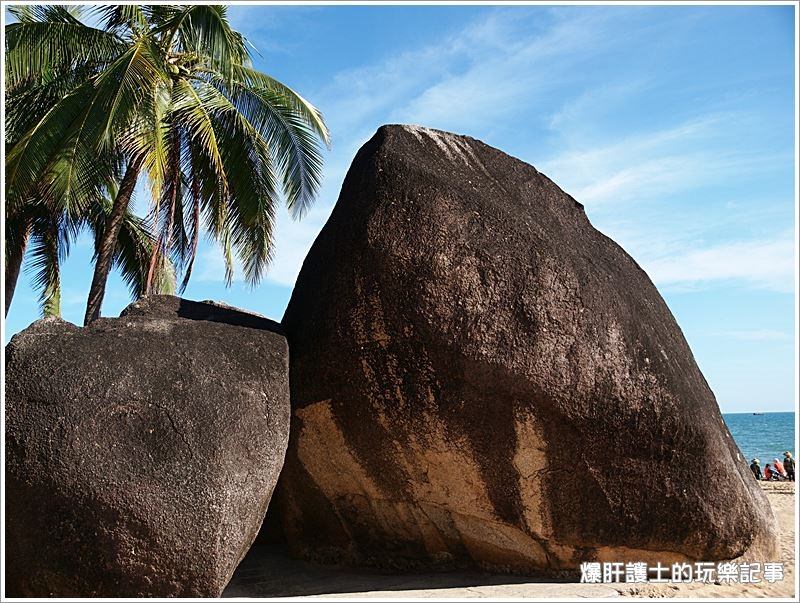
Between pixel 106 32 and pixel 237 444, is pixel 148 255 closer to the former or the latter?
pixel 106 32

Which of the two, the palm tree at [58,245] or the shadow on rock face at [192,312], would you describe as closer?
the shadow on rock face at [192,312]

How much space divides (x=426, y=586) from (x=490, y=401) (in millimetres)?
1416

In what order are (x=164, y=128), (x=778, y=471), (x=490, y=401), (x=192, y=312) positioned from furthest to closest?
(x=778, y=471) → (x=164, y=128) → (x=192, y=312) → (x=490, y=401)

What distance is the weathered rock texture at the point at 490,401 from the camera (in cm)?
580

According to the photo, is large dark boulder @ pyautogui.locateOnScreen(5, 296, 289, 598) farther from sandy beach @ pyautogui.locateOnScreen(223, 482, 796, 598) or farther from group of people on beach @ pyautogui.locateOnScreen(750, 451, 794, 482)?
group of people on beach @ pyautogui.locateOnScreen(750, 451, 794, 482)

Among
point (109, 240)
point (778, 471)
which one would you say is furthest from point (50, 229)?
point (778, 471)

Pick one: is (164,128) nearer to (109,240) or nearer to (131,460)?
(109,240)

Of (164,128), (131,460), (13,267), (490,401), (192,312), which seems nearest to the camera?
(131,460)

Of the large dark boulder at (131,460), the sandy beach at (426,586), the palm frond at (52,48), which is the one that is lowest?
the sandy beach at (426,586)

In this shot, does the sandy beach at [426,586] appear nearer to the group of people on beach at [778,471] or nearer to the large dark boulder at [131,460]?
the large dark boulder at [131,460]

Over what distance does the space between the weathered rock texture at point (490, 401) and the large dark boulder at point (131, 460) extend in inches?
34.1

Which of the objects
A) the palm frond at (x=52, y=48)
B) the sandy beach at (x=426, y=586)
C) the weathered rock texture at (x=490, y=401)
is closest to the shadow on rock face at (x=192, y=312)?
the weathered rock texture at (x=490, y=401)

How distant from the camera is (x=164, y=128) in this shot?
11.8m

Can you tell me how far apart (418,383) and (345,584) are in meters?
1.59
